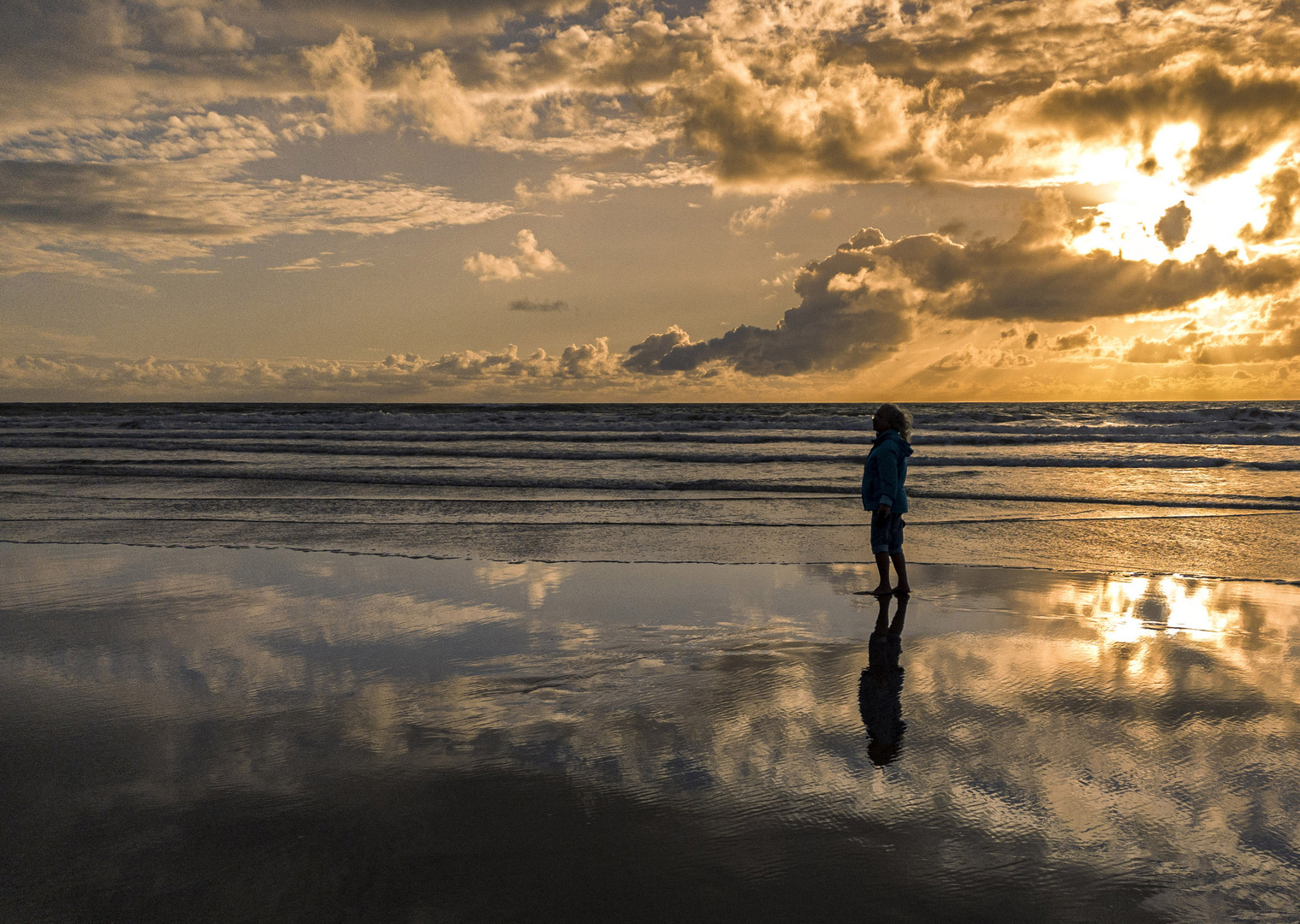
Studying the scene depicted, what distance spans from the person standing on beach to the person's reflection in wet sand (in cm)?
84

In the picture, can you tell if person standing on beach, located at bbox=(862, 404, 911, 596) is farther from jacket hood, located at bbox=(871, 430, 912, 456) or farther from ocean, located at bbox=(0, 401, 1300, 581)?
ocean, located at bbox=(0, 401, 1300, 581)

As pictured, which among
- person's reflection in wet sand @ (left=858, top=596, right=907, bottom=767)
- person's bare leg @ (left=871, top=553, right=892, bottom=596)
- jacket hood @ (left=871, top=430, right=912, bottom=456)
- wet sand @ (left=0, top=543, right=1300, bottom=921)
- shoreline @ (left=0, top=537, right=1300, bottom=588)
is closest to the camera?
wet sand @ (left=0, top=543, right=1300, bottom=921)

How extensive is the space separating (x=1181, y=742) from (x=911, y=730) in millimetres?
1424

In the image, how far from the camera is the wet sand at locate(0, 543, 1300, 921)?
3021 mm

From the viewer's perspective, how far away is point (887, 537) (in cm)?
770

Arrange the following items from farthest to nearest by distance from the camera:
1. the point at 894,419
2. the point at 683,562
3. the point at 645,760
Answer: the point at 683,562
the point at 894,419
the point at 645,760

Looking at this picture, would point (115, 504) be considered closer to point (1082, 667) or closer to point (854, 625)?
point (854, 625)

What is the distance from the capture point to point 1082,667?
5.56 meters

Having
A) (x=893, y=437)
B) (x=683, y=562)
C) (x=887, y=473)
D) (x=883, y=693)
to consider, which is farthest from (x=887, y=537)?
(x=883, y=693)

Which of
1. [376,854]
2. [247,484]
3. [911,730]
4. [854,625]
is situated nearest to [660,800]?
[376,854]

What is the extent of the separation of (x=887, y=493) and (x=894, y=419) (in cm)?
72

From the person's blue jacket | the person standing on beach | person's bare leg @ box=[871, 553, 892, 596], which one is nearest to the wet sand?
person's bare leg @ box=[871, 553, 892, 596]

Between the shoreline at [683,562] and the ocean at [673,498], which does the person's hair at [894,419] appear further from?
the ocean at [673,498]

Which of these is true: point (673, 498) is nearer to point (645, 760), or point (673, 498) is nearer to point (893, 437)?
point (893, 437)
